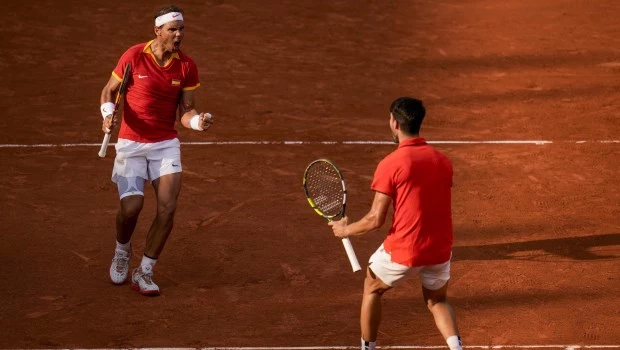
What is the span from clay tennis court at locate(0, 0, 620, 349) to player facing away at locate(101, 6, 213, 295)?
60 cm

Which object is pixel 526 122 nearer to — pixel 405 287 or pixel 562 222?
pixel 562 222

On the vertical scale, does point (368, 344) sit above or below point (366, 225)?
below

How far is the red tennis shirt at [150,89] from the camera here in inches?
401

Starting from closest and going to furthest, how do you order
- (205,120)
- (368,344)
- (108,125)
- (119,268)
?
(368,344) → (108,125) → (205,120) → (119,268)

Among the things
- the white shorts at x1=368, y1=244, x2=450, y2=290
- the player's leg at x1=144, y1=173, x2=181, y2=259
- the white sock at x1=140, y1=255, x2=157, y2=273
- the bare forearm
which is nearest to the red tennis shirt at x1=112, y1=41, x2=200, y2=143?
the player's leg at x1=144, y1=173, x2=181, y2=259

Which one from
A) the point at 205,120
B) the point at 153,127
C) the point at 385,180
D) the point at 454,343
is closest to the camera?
the point at 385,180

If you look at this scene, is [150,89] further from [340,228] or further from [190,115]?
[340,228]

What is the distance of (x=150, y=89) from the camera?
1019 centimetres

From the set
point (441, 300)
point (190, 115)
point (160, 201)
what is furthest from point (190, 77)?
point (441, 300)

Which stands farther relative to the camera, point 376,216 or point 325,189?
point 325,189

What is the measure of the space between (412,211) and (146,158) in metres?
3.14

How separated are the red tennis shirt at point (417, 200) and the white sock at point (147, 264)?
9.25 ft

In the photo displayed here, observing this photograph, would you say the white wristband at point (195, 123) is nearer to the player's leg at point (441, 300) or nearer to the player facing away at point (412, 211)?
the player facing away at point (412, 211)

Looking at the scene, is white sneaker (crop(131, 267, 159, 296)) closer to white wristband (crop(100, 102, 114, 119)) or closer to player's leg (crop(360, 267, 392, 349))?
white wristband (crop(100, 102, 114, 119))
